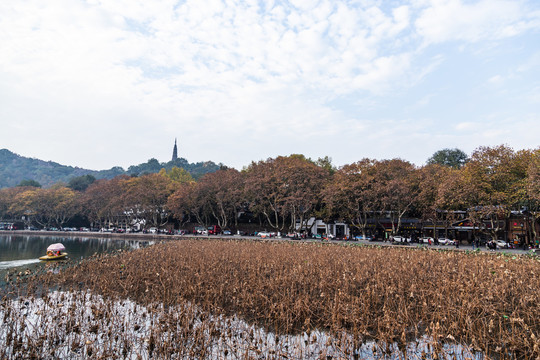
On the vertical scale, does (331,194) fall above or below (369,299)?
above

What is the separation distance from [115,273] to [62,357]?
314 inches

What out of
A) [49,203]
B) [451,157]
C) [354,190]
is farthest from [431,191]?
[49,203]

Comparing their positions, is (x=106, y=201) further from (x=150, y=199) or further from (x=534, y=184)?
(x=534, y=184)

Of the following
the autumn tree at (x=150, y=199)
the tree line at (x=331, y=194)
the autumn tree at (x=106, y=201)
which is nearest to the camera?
the tree line at (x=331, y=194)

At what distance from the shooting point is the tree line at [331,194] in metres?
35.7

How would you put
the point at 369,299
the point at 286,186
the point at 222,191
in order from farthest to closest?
1. the point at 222,191
2. the point at 286,186
3. the point at 369,299

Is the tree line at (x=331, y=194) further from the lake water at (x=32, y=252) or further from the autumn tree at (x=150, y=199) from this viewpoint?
the lake water at (x=32, y=252)

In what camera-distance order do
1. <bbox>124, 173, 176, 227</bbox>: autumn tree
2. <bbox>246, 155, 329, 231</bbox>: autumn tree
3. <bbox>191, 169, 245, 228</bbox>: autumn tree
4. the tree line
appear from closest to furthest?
1. the tree line
2. <bbox>246, 155, 329, 231</bbox>: autumn tree
3. <bbox>191, 169, 245, 228</bbox>: autumn tree
4. <bbox>124, 173, 176, 227</bbox>: autumn tree

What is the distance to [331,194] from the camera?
44.7 m

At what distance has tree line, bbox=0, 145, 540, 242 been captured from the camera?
35688mm

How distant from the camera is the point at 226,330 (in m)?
8.97

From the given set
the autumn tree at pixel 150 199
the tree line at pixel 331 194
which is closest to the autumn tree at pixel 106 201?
the tree line at pixel 331 194

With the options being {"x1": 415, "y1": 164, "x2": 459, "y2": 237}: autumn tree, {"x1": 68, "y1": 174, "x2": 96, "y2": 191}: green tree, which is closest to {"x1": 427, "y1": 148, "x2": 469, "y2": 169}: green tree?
{"x1": 415, "y1": 164, "x2": 459, "y2": 237}: autumn tree

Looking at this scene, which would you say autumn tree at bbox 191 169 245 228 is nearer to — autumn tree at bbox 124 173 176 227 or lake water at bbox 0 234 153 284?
autumn tree at bbox 124 173 176 227
